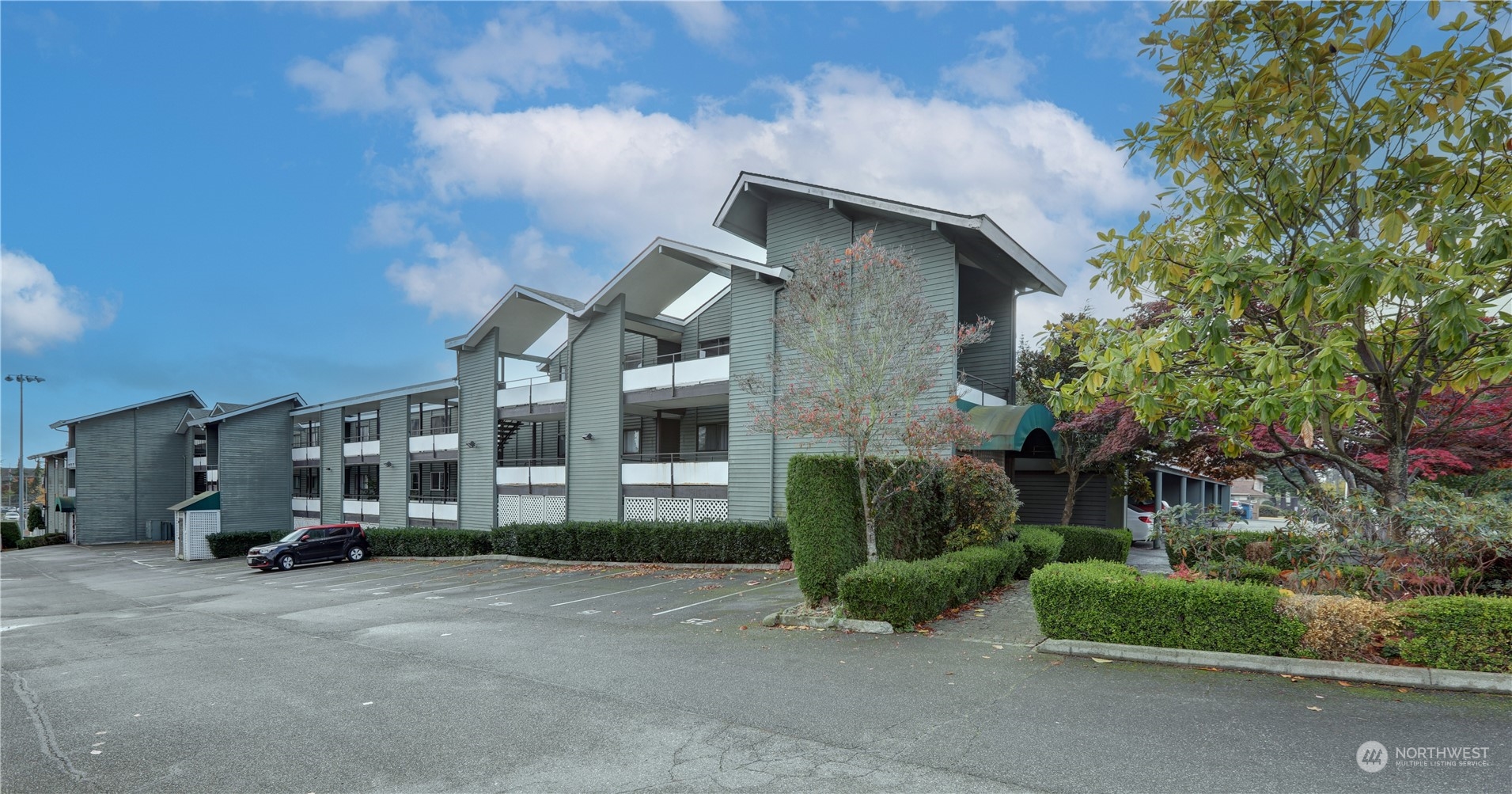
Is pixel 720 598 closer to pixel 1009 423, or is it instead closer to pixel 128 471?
pixel 1009 423

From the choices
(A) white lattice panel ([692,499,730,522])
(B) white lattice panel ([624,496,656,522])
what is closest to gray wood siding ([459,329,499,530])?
(B) white lattice panel ([624,496,656,522])

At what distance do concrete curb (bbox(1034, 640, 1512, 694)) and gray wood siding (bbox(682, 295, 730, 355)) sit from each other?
18.8m

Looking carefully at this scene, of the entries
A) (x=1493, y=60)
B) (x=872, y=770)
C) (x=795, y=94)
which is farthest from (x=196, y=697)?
(x=1493, y=60)

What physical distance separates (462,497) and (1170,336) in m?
28.6

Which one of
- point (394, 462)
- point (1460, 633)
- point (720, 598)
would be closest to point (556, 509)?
point (394, 462)

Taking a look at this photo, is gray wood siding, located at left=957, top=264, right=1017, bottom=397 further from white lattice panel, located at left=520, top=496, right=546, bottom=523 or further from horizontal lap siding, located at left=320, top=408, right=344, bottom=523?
horizontal lap siding, located at left=320, top=408, right=344, bottom=523

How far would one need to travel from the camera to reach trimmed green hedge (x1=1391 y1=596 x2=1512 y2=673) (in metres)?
7.15

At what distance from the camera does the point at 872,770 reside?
568cm

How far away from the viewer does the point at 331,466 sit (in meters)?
40.8

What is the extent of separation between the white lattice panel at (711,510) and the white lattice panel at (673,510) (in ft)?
0.69

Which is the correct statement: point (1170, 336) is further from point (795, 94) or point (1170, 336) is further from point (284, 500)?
point (284, 500)

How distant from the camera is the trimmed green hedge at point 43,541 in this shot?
53844 mm

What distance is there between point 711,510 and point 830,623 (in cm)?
1196

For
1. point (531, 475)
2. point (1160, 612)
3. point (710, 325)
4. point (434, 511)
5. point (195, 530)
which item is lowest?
point (195, 530)
